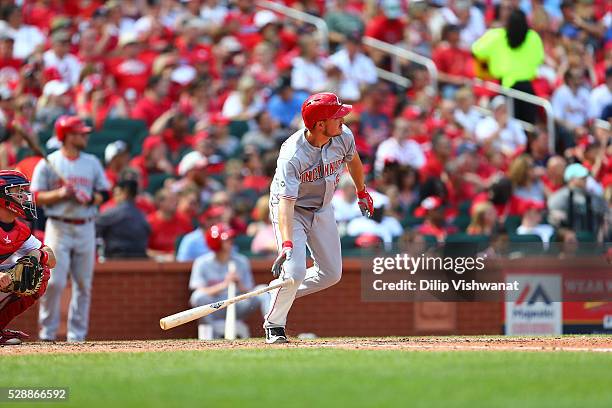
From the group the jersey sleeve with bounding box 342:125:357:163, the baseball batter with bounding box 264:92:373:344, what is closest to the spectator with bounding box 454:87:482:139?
the baseball batter with bounding box 264:92:373:344

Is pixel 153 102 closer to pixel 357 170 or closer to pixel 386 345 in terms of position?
pixel 357 170

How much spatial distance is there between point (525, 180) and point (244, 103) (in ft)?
12.5

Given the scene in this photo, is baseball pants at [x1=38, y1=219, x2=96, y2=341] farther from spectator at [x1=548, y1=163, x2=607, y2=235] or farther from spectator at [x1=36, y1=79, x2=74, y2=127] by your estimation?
spectator at [x1=548, y1=163, x2=607, y2=235]

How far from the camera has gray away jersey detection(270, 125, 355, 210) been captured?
31.6 feet

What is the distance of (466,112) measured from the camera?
711 inches

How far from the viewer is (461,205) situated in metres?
16.1

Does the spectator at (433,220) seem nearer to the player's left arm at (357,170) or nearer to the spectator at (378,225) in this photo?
the spectator at (378,225)

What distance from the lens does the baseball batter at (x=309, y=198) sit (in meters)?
9.61

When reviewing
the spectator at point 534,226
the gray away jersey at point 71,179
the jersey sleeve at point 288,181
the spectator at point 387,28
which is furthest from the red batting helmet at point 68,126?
the spectator at point 387,28

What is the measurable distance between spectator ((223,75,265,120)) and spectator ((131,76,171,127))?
82cm

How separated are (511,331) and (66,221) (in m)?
5.10

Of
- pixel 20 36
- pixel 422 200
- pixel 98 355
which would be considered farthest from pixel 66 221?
pixel 20 36

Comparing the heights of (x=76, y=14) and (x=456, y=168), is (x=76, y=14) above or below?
above

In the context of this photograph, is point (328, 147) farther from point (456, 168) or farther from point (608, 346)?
point (456, 168)
